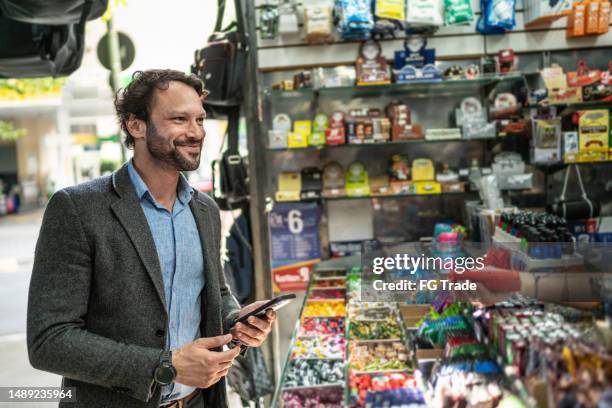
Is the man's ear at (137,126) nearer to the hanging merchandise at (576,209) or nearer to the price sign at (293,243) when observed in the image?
the price sign at (293,243)

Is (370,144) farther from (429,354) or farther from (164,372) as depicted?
(164,372)

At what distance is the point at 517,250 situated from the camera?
154 cm

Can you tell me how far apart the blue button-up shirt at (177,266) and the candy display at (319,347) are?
3.24ft

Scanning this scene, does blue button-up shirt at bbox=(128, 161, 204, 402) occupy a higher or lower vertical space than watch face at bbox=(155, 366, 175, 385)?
higher

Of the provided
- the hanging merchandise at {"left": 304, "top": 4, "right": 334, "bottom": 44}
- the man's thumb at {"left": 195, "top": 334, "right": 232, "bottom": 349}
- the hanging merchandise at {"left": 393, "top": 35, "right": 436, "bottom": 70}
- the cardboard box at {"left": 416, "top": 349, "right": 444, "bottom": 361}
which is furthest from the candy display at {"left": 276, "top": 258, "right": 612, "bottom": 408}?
the hanging merchandise at {"left": 304, "top": 4, "right": 334, "bottom": 44}

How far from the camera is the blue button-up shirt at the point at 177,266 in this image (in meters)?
1.71

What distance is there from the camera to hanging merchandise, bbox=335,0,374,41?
11.5 feet

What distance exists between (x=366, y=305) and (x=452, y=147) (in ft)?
5.31

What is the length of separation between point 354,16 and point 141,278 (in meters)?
2.55

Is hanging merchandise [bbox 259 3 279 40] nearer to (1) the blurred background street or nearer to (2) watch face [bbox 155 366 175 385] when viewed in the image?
(2) watch face [bbox 155 366 175 385]

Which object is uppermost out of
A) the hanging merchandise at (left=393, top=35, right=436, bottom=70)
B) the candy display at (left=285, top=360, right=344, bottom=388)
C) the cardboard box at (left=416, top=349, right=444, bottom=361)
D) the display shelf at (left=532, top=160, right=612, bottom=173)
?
the hanging merchandise at (left=393, top=35, right=436, bottom=70)

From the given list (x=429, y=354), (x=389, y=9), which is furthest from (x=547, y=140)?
(x=429, y=354)

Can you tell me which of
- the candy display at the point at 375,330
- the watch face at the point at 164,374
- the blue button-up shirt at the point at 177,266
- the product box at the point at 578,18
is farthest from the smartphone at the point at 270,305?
the product box at the point at 578,18

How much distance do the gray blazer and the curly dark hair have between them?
200mm
